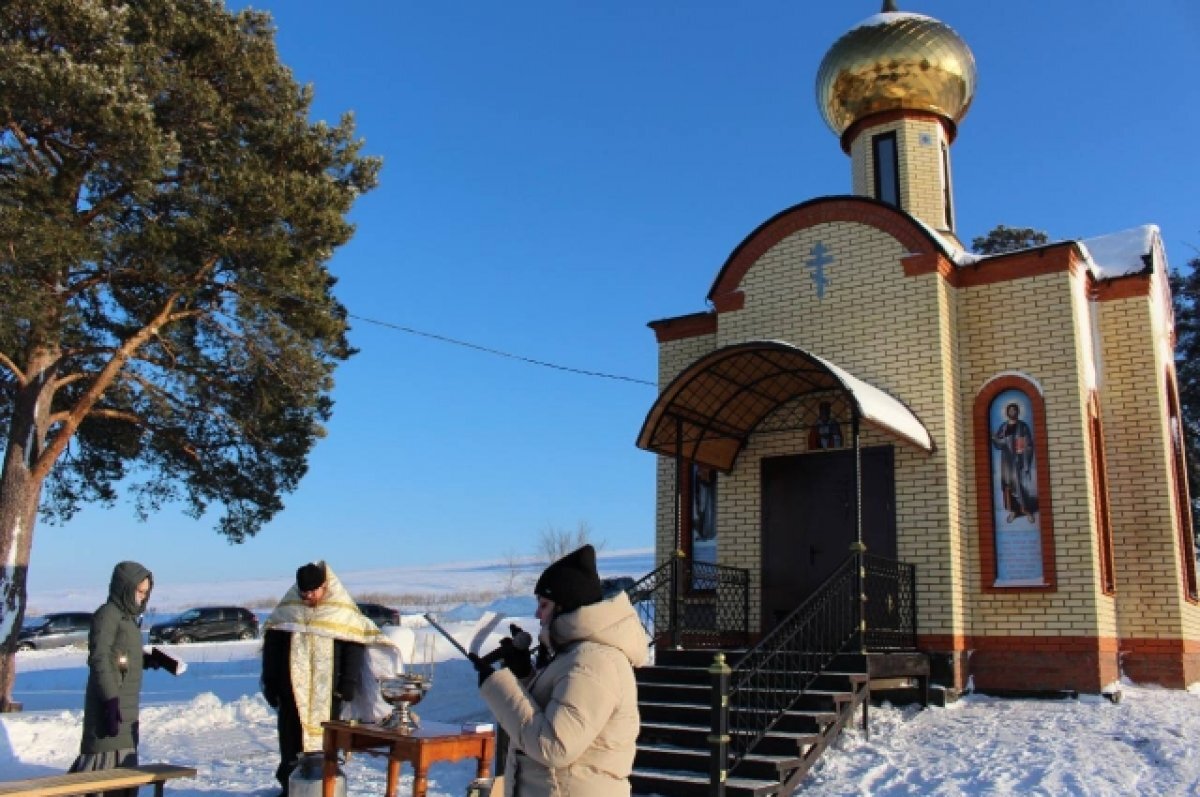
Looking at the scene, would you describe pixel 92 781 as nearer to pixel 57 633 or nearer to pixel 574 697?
pixel 574 697

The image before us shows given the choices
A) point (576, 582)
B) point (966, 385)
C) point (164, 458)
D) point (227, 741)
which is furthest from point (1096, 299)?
point (164, 458)

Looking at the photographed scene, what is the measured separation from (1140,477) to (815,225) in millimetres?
3886

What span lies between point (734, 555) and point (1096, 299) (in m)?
4.39

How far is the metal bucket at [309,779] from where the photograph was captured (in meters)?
4.95

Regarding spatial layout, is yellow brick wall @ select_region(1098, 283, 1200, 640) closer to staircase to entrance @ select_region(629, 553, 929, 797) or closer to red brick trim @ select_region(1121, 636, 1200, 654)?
red brick trim @ select_region(1121, 636, 1200, 654)

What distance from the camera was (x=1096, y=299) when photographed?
33.1ft

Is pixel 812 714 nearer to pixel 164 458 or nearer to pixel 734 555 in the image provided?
pixel 734 555

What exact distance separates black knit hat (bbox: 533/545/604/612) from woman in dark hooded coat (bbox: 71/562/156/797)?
321cm

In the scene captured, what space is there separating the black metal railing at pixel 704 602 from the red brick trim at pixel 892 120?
19.8 feet

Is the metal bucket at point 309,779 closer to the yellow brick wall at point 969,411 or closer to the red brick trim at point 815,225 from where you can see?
the yellow brick wall at point 969,411

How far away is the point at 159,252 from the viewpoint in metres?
12.4

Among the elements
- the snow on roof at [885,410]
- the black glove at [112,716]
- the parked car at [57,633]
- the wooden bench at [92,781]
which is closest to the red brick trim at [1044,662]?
the snow on roof at [885,410]

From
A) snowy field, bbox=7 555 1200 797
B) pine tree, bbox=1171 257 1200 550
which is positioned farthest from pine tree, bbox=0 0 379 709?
pine tree, bbox=1171 257 1200 550

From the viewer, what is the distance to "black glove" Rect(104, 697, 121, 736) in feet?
16.8
